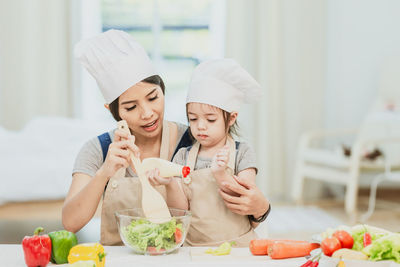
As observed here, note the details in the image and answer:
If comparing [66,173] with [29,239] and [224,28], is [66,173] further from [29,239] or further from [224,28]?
[224,28]

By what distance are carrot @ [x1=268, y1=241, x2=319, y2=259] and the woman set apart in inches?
6.9

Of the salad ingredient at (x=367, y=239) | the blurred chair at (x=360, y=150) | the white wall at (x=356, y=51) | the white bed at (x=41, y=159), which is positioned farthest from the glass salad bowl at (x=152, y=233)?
the white wall at (x=356, y=51)

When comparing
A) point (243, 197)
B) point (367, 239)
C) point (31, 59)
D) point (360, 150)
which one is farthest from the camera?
point (31, 59)

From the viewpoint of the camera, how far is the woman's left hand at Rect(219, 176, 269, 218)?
1474mm

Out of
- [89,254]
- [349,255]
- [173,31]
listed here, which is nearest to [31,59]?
[173,31]

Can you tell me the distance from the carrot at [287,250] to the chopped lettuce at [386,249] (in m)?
0.17

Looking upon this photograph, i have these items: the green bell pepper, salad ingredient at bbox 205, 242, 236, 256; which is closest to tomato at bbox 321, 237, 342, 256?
salad ingredient at bbox 205, 242, 236, 256

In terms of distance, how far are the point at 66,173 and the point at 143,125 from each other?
5.83ft

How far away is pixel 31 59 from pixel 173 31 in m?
1.50

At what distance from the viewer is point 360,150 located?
175 inches

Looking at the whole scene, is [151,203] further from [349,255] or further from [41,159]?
[41,159]

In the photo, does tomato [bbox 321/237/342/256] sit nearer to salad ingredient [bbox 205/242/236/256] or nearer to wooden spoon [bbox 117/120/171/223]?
salad ingredient [bbox 205/242/236/256]

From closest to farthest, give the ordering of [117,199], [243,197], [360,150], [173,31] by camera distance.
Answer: [243,197], [117,199], [360,150], [173,31]

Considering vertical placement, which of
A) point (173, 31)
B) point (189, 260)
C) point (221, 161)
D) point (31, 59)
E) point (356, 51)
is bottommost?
point (189, 260)
